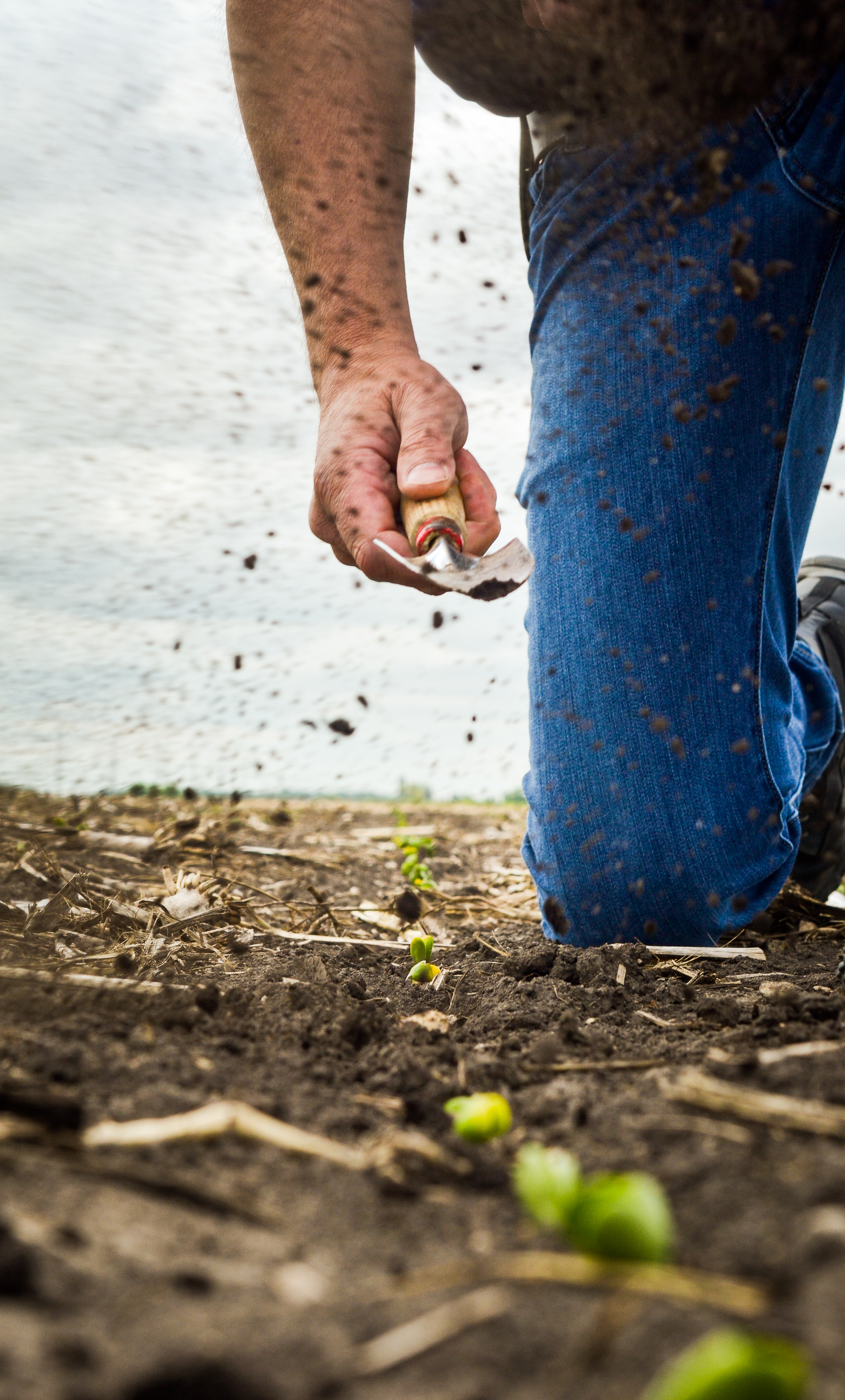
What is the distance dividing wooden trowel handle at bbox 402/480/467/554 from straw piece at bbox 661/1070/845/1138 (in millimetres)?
980

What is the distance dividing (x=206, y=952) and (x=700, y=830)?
1.14 m

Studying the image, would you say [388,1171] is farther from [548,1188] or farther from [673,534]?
[673,534]

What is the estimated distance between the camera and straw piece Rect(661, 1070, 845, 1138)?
830mm

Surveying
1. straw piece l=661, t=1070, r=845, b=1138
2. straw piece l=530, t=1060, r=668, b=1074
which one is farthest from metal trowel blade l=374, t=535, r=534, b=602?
straw piece l=661, t=1070, r=845, b=1138

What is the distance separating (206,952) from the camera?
2008 mm

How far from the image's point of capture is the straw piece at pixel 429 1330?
0.57 metres

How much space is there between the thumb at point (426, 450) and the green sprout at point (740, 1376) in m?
1.38

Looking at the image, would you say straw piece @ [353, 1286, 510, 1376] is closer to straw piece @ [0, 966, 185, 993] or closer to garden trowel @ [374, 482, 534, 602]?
straw piece @ [0, 966, 185, 993]

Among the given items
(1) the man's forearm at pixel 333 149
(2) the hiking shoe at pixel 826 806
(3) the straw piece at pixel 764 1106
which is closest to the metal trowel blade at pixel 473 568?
(1) the man's forearm at pixel 333 149

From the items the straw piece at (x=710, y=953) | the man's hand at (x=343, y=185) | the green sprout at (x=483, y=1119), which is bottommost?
the green sprout at (x=483, y=1119)

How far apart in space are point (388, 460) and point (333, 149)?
751 millimetres

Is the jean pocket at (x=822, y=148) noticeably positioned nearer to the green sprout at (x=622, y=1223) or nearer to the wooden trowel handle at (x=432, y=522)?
the wooden trowel handle at (x=432, y=522)

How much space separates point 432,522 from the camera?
64.5 inches

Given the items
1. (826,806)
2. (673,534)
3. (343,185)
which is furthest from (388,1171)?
(826,806)
